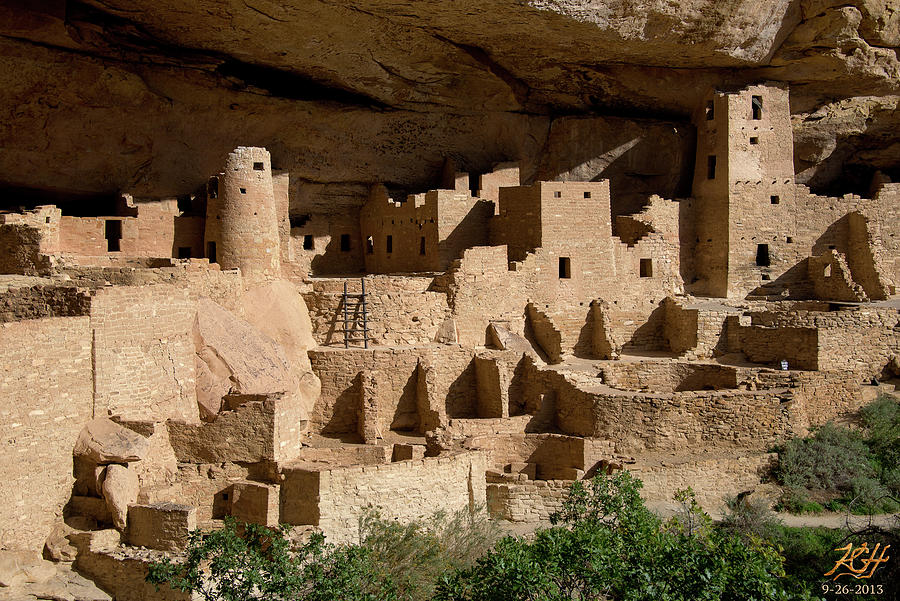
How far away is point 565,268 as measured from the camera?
71.9ft

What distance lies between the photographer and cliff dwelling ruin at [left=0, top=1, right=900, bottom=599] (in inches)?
586

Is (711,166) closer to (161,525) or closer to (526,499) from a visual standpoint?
(526,499)

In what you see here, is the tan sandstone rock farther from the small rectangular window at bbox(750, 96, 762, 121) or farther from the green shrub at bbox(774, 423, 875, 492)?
the small rectangular window at bbox(750, 96, 762, 121)

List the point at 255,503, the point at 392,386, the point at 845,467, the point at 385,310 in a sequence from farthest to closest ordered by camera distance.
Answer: the point at 385,310 < the point at 392,386 < the point at 845,467 < the point at 255,503

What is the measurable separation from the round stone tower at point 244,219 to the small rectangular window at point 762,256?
10904 mm

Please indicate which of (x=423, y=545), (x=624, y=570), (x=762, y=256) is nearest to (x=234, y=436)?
(x=423, y=545)

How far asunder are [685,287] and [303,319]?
30.0 ft

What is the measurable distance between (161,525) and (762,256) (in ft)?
49.8

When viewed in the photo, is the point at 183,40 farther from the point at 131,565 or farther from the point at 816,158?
the point at 816,158

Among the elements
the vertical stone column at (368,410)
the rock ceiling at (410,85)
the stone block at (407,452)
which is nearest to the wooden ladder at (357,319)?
the vertical stone column at (368,410)

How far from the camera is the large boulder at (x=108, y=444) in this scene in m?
14.6

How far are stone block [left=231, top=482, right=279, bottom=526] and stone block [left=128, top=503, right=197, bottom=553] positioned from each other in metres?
1.24

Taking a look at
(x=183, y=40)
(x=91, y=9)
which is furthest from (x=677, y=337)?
(x=91, y=9)

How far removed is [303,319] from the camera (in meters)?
19.7
